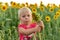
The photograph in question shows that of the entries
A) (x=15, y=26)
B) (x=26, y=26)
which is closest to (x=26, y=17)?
(x=26, y=26)

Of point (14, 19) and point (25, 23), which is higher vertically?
point (25, 23)

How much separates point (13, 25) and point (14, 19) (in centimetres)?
30

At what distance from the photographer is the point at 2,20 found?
6.23 m

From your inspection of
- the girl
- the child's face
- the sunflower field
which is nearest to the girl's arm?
the girl

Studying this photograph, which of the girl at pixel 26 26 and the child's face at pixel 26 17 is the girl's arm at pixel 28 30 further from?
the child's face at pixel 26 17

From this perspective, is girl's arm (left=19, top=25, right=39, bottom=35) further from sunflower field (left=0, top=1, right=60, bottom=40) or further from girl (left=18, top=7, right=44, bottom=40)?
sunflower field (left=0, top=1, right=60, bottom=40)

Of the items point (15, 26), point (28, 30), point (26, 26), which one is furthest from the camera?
point (15, 26)

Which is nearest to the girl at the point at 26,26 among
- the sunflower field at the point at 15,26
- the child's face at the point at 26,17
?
the child's face at the point at 26,17

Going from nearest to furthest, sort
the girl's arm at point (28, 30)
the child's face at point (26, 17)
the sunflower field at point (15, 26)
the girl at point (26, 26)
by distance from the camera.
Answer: the girl's arm at point (28, 30) < the girl at point (26, 26) < the child's face at point (26, 17) < the sunflower field at point (15, 26)

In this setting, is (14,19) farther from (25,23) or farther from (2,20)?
(25,23)

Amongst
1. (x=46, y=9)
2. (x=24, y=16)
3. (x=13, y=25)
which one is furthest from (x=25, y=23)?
(x=46, y=9)

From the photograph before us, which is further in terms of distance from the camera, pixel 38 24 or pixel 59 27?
pixel 59 27

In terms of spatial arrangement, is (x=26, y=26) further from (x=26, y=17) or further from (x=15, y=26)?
(x=15, y=26)

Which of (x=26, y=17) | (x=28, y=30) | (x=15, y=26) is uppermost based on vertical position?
(x=26, y=17)
